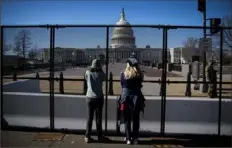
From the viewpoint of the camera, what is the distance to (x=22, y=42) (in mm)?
8000

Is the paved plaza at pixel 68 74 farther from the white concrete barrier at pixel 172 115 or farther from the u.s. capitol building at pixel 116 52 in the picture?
the white concrete barrier at pixel 172 115

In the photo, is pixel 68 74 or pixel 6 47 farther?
pixel 68 74

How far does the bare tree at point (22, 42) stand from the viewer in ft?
25.8

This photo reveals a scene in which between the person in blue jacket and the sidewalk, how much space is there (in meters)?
0.31

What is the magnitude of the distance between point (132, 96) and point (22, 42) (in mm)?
3136

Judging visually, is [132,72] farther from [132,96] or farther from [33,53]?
[33,53]

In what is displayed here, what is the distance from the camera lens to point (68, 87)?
1205 cm

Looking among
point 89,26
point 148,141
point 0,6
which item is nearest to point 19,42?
point 0,6

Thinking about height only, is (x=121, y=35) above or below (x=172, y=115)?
above

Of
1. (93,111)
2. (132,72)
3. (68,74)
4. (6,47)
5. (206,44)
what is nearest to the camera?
(132,72)

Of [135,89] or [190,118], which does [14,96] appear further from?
[190,118]

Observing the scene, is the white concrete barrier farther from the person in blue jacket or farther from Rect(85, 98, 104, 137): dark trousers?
the person in blue jacket

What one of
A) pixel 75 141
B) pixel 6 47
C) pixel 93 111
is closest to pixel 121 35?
pixel 93 111

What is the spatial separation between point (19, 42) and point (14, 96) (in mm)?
1327
